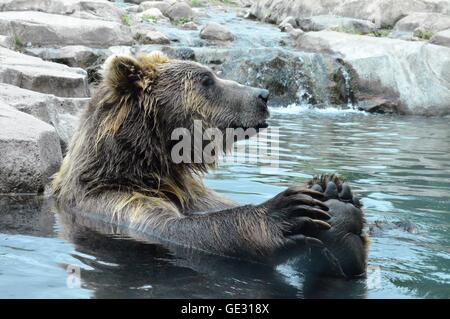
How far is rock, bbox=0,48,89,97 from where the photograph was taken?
9875mm

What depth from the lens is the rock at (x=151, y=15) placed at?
27.2 m

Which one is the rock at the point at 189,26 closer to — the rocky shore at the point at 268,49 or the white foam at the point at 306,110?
the rocky shore at the point at 268,49

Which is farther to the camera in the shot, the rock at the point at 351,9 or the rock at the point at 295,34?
the rock at the point at 351,9

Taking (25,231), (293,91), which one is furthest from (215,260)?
(293,91)

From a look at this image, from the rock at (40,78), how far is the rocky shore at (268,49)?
0.05 ft

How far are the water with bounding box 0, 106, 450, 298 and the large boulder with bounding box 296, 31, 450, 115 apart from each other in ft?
32.7

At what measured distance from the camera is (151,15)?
27.9 metres

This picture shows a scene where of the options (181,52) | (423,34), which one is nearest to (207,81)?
(181,52)

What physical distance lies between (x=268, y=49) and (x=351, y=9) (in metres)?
9.69

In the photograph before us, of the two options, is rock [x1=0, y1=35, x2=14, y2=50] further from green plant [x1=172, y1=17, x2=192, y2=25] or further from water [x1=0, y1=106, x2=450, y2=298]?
green plant [x1=172, y1=17, x2=192, y2=25]

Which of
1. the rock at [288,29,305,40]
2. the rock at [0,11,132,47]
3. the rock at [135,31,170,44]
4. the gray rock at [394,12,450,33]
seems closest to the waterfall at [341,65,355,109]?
the rock at [288,29,305,40]

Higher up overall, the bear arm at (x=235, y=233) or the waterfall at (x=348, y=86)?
the waterfall at (x=348, y=86)

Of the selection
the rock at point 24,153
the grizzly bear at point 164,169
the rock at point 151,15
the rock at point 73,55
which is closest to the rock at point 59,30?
the rock at point 73,55
